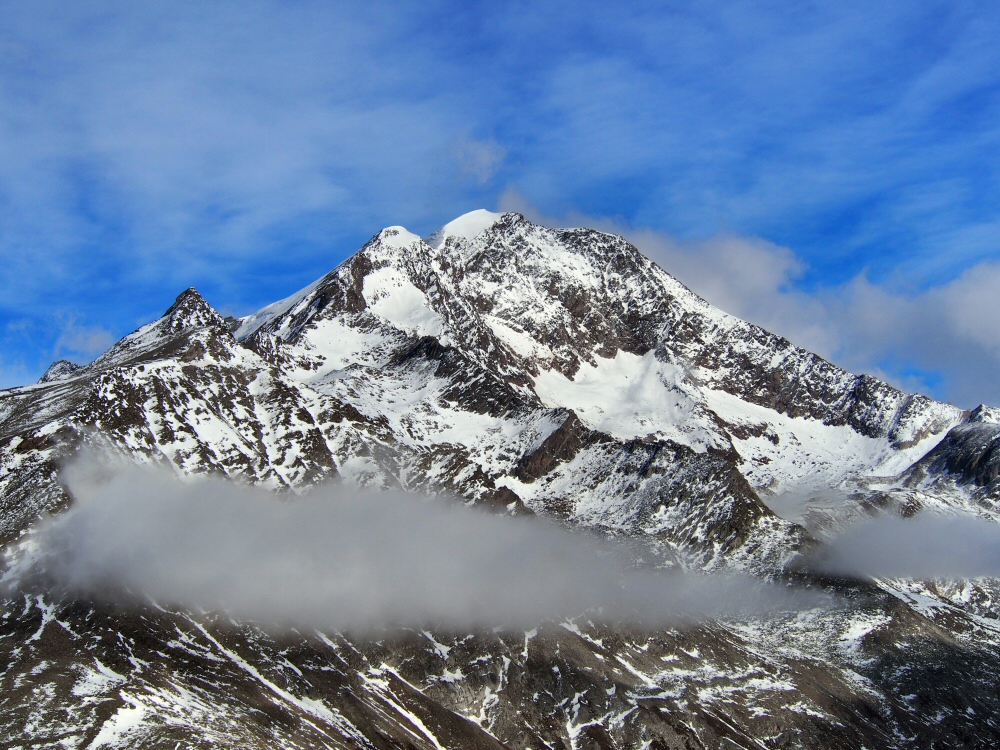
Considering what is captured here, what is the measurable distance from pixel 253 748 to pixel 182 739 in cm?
1209

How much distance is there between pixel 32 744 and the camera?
185 meters

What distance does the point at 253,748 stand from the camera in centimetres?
19975

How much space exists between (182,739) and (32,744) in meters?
23.6

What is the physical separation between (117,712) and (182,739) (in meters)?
12.9

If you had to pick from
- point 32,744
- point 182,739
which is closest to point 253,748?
point 182,739

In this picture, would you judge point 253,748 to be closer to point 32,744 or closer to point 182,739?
point 182,739

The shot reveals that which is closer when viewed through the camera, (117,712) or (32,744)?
(32,744)

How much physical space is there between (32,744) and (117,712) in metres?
16.3

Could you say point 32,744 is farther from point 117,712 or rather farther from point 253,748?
point 253,748

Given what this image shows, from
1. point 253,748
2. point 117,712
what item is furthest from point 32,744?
point 253,748

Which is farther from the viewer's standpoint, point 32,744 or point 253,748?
point 253,748
